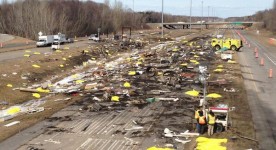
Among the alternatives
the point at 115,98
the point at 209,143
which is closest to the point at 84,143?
the point at 209,143

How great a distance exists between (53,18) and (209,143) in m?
80.5

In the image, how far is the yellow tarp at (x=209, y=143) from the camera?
14854 millimetres

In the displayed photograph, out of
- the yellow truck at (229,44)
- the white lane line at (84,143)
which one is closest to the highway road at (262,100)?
the white lane line at (84,143)

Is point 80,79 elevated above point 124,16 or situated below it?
below

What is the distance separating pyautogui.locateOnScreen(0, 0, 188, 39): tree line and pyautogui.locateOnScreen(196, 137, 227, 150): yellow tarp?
77.9 metres

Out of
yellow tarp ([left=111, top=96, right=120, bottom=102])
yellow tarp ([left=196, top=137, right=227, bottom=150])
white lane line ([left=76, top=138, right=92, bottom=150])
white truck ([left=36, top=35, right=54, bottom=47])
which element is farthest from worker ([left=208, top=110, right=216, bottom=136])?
white truck ([left=36, top=35, right=54, bottom=47])

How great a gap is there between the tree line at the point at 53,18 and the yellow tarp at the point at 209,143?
77851mm

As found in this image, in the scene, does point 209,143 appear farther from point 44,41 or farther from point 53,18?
point 53,18

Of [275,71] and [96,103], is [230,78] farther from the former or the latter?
[96,103]

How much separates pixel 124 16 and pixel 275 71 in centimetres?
11914

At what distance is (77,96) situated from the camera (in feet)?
85.2

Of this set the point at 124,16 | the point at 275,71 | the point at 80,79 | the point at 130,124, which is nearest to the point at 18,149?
the point at 130,124

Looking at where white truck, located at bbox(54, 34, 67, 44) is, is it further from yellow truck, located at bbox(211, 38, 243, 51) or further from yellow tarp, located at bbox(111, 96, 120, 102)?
yellow tarp, located at bbox(111, 96, 120, 102)

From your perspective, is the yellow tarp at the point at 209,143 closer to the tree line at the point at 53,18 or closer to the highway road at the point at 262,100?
the highway road at the point at 262,100
